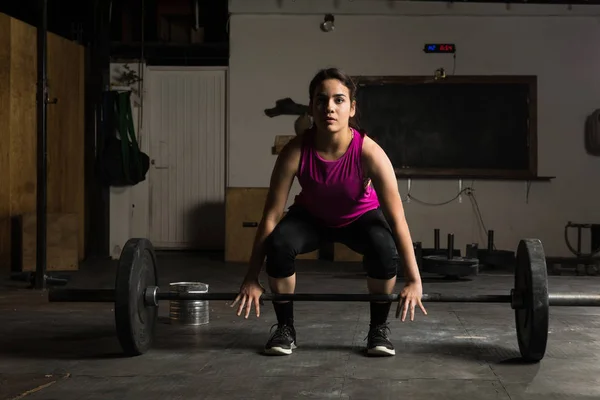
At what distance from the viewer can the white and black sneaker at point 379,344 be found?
2.62 m

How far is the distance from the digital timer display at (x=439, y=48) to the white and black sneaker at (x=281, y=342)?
14.6ft

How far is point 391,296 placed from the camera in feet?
8.16

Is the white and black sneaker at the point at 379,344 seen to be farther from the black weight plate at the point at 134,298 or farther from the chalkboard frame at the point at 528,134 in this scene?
the chalkboard frame at the point at 528,134

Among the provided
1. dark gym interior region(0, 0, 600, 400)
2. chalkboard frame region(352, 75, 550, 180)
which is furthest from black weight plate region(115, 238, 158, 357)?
chalkboard frame region(352, 75, 550, 180)

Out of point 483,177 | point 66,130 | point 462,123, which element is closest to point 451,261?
point 483,177

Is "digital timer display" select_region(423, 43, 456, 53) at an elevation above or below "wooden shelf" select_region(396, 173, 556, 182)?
above

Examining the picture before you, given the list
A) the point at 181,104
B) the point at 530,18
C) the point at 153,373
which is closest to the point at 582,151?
the point at 530,18

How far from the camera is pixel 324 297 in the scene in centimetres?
254

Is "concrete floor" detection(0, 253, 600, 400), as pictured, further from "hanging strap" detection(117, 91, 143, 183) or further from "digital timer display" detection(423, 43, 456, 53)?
"digital timer display" detection(423, 43, 456, 53)

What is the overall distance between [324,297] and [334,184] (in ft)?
1.28

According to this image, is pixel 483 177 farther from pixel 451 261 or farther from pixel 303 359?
pixel 303 359

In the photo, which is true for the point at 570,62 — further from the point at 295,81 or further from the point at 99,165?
the point at 99,165

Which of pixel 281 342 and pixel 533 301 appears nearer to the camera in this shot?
pixel 533 301

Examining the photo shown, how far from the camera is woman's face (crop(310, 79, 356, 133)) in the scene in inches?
99.4
